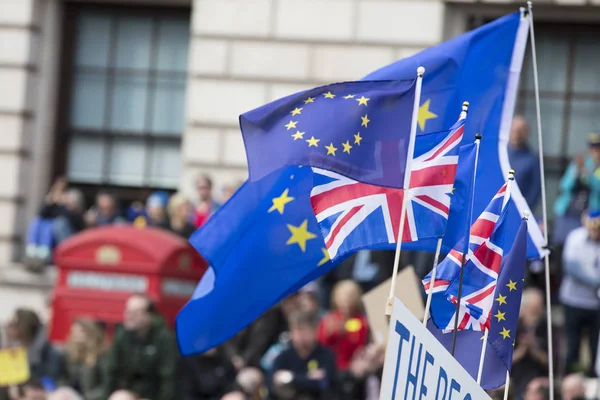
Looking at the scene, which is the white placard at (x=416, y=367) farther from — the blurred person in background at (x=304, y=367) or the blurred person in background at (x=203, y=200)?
the blurred person in background at (x=203, y=200)

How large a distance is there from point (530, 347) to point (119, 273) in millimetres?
3861

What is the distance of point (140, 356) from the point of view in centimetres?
1137

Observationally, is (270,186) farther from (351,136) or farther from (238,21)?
(238,21)

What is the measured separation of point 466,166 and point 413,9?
8.11 metres

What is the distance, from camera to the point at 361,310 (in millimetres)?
11789

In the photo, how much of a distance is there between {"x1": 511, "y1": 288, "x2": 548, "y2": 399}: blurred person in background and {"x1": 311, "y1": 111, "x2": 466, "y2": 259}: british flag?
13.5ft

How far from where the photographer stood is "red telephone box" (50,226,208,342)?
12.8 metres

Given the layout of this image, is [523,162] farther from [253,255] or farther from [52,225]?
[253,255]

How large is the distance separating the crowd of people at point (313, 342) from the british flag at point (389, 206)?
11.2 feet

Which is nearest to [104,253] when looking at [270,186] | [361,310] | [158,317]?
[158,317]

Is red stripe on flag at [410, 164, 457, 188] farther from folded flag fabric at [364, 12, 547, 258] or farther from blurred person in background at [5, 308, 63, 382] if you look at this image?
blurred person in background at [5, 308, 63, 382]

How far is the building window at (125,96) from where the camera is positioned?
1647 centimetres

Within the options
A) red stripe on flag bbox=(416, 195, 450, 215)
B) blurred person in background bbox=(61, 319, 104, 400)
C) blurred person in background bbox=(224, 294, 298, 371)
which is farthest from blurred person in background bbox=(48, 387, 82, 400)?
red stripe on flag bbox=(416, 195, 450, 215)

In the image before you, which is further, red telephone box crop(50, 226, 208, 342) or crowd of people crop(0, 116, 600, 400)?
red telephone box crop(50, 226, 208, 342)
